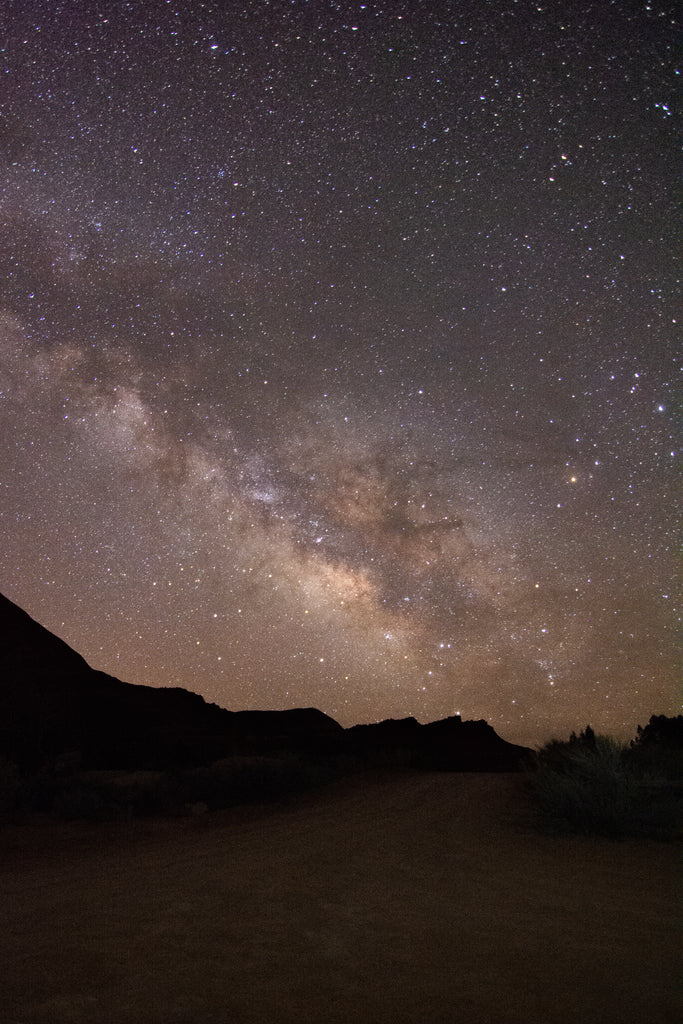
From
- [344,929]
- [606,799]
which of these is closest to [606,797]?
[606,799]

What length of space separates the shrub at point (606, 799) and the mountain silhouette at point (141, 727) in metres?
11.8

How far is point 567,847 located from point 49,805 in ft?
33.5

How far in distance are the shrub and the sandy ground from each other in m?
0.56

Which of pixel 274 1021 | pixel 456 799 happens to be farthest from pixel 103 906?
pixel 456 799

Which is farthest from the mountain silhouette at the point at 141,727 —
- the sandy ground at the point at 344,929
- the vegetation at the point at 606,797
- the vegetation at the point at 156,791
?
the sandy ground at the point at 344,929

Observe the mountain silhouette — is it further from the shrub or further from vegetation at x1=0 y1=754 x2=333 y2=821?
the shrub

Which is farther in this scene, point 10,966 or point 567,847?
point 567,847

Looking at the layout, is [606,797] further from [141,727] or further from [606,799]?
[141,727]

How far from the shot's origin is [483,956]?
17.2 ft

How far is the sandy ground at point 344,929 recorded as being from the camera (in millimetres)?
4355

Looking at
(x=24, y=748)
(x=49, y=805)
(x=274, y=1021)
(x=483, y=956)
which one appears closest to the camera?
(x=274, y=1021)

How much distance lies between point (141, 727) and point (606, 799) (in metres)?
38.0

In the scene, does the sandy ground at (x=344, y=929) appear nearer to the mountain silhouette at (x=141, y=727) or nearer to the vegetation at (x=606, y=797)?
the vegetation at (x=606, y=797)

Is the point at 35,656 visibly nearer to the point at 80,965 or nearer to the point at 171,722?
the point at 171,722
